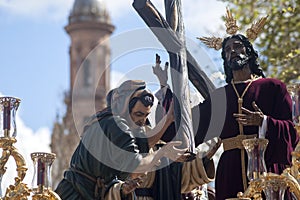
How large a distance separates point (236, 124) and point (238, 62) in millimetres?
669

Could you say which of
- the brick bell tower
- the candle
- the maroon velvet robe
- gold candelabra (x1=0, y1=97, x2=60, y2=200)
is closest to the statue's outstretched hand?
the maroon velvet robe

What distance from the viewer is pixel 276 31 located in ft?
69.2

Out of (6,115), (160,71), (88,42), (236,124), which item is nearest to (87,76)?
(88,42)

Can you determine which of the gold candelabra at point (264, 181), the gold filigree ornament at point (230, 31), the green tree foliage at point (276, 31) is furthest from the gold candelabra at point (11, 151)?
the green tree foliage at point (276, 31)

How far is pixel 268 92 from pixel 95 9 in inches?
2529

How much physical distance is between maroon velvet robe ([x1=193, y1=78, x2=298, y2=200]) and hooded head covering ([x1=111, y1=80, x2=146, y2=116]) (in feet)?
3.03

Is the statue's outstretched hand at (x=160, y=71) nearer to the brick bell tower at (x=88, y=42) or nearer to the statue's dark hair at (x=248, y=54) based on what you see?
the statue's dark hair at (x=248, y=54)

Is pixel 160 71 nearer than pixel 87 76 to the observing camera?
Yes

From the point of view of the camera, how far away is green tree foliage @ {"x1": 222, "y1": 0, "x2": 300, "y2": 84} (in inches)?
803

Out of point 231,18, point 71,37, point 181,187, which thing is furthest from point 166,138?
point 71,37

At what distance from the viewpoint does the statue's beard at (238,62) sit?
1340 cm

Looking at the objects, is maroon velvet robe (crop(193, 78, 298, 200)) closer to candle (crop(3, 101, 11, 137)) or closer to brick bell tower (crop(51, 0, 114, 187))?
candle (crop(3, 101, 11, 137))

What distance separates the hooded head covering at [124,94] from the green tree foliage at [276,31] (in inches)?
300

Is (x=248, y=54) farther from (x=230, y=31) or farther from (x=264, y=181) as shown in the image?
(x=264, y=181)
